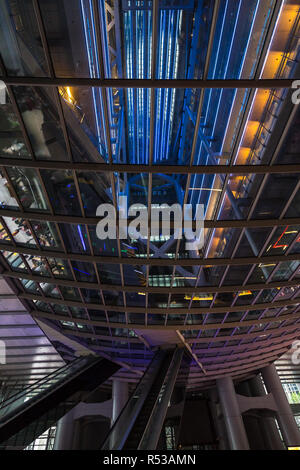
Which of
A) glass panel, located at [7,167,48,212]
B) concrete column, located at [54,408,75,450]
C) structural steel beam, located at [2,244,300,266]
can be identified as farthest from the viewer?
concrete column, located at [54,408,75,450]

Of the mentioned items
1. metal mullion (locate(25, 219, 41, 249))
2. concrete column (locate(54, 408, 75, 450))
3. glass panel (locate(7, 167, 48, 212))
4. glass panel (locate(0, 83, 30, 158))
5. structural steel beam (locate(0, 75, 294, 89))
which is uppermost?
metal mullion (locate(25, 219, 41, 249))

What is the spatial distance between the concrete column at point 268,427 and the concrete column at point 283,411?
12.1ft

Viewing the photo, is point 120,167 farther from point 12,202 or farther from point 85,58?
point 85,58

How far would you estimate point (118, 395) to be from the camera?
34.8m

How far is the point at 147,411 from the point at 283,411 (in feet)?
104

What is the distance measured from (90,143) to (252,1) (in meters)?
10.5

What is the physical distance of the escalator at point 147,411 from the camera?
38.4 feet

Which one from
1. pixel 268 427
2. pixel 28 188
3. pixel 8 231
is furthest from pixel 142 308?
pixel 268 427

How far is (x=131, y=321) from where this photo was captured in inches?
834

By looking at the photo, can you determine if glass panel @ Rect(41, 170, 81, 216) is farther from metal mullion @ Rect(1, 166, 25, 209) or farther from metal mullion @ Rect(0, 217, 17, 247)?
metal mullion @ Rect(0, 217, 17, 247)

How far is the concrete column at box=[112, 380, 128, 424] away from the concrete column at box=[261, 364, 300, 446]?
2022 cm

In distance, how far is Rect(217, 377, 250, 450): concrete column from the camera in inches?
1310

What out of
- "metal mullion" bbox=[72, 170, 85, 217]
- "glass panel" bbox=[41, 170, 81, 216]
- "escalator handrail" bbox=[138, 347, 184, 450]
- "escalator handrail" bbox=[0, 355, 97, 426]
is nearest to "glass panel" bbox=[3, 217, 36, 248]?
"glass panel" bbox=[41, 170, 81, 216]

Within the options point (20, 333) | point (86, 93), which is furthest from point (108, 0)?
point (20, 333)
